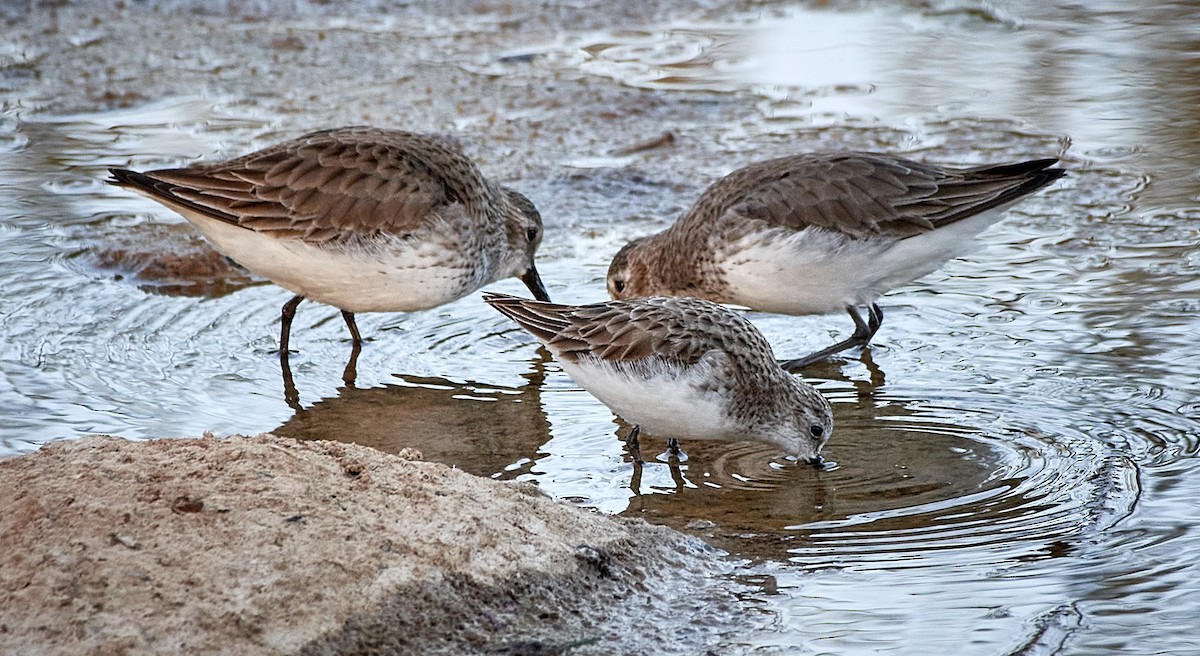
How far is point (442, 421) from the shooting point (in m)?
6.79

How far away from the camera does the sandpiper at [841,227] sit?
7484 mm

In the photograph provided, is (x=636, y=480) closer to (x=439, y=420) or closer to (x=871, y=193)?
(x=439, y=420)

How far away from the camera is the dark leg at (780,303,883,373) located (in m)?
7.58

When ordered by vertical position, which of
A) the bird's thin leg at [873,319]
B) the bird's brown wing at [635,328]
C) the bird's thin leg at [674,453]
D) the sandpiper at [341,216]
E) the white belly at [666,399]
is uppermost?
the sandpiper at [341,216]

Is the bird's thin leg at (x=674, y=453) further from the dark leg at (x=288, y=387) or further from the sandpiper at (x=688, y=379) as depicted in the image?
the dark leg at (x=288, y=387)

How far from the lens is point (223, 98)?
471 inches

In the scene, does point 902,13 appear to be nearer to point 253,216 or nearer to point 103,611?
point 253,216

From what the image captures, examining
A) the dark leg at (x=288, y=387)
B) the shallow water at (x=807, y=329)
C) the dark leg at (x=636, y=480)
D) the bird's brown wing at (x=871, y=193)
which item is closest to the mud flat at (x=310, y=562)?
the shallow water at (x=807, y=329)

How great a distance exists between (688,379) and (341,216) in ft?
7.37

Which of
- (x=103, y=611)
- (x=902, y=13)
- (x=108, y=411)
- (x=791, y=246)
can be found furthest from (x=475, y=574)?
(x=902, y=13)

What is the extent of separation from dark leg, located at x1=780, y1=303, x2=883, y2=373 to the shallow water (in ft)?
0.31

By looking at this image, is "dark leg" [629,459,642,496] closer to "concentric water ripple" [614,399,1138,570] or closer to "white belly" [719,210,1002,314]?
"concentric water ripple" [614,399,1138,570]

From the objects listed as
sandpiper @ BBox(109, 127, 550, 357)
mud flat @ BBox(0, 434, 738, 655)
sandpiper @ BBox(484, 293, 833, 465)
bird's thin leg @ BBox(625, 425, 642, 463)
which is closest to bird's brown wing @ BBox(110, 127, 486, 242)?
sandpiper @ BBox(109, 127, 550, 357)

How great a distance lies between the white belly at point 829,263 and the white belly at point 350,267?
1609 millimetres
